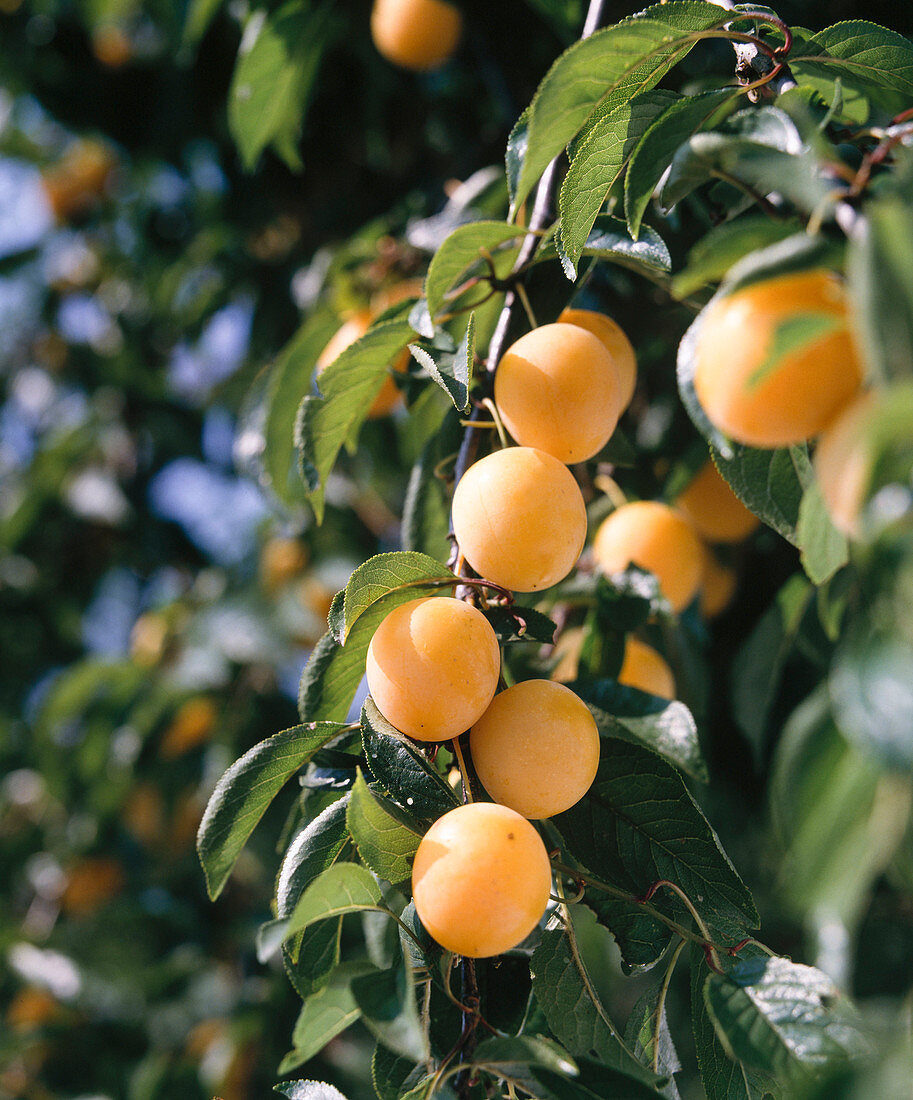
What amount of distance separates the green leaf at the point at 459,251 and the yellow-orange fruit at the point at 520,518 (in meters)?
0.17

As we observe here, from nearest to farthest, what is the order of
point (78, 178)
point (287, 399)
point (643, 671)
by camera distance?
point (643, 671), point (287, 399), point (78, 178)

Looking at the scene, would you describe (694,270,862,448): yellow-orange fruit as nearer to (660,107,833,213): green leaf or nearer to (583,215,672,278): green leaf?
(660,107,833,213): green leaf

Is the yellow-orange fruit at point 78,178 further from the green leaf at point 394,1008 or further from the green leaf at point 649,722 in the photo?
the green leaf at point 394,1008

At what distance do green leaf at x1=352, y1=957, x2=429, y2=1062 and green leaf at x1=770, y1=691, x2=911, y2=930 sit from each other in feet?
0.60

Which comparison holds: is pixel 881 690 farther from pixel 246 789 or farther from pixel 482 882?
pixel 246 789

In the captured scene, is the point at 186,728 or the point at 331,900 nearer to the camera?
the point at 331,900

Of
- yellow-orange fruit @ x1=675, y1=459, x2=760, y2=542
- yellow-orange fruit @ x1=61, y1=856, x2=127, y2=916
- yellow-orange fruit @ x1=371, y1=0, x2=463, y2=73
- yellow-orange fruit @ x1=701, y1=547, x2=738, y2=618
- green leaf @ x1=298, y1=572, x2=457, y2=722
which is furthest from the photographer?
yellow-orange fruit @ x1=61, y1=856, x2=127, y2=916

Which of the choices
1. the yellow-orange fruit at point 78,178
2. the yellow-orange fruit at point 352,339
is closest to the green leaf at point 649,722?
the yellow-orange fruit at point 352,339

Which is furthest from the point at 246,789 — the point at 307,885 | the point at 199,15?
the point at 199,15

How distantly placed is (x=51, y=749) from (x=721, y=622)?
1339 mm

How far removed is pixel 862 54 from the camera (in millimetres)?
595

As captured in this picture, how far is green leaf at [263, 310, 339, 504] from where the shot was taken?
1026 millimetres

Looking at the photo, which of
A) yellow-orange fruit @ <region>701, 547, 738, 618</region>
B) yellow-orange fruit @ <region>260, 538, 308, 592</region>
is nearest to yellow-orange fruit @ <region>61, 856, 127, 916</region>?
yellow-orange fruit @ <region>260, 538, 308, 592</region>

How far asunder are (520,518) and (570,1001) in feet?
1.02
